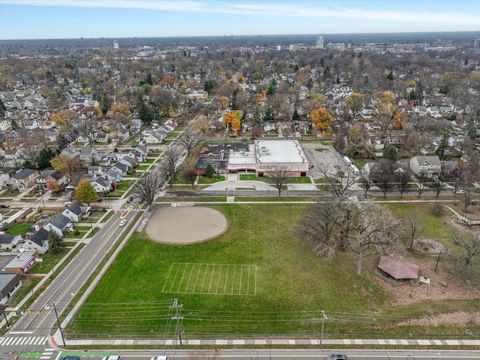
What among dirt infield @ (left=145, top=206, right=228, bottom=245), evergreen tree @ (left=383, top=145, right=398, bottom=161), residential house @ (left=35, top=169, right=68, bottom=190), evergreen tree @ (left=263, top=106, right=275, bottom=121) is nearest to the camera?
dirt infield @ (left=145, top=206, right=228, bottom=245)

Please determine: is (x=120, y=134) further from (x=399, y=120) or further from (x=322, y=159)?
(x=399, y=120)

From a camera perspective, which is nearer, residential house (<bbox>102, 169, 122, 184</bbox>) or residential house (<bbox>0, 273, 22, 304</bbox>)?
residential house (<bbox>0, 273, 22, 304</bbox>)

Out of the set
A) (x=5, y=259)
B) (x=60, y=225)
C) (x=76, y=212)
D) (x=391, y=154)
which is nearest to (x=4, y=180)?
(x=76, y=212)

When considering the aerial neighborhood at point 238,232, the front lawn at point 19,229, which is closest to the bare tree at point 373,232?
the aerial neighborhood at point 238,232

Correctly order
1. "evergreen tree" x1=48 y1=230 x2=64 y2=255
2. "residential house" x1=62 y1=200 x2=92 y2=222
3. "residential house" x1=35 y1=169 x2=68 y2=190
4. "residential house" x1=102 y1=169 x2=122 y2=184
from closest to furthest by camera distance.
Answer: "evergreen tree" x1=48 y1=230 x2=64 y2=255, "residential house" x1=62 y1=200 x2=92 y2=222, "residential house" x1=35 y1=169 x2=68 y2=190, "residential house" x1=102 y1=169 x2=122 y2=184

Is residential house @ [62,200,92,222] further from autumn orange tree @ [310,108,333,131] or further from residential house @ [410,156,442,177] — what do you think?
autumn orange tree @ [310,108,333,131]

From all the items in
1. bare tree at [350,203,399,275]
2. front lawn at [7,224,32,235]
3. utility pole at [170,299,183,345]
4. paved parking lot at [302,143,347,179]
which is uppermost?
bare tree at [350,203,399,275]

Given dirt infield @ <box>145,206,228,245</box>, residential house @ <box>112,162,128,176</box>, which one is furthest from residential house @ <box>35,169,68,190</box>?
dirt infield @ <box>145,206,228,245</box>

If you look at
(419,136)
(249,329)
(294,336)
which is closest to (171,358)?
(249,329)
